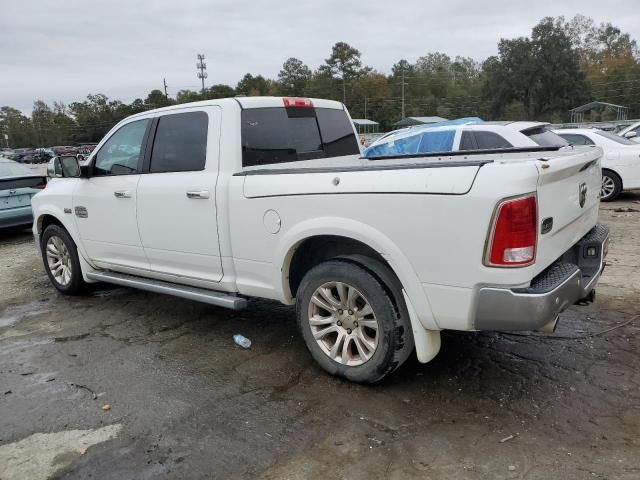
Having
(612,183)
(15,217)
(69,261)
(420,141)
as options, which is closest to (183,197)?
(69,261)

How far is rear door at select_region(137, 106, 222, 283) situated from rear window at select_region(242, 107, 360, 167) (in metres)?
0.27

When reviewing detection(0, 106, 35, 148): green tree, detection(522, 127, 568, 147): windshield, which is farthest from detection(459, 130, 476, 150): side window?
detection(0, 106, 35, 148): green tree

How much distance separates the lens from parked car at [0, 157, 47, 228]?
9.46m

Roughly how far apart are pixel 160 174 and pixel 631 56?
89.1m

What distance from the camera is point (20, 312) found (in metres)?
5.83

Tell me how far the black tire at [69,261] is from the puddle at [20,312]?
29 cm

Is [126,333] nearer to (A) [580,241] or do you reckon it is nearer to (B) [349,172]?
(B) [349,172]

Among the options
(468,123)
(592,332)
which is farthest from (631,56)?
(592,332)

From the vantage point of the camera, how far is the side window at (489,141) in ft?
27.3

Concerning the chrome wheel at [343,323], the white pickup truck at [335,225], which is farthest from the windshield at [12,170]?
the chrome wheel at [343,323]

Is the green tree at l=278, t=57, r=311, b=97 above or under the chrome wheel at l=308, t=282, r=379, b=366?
above

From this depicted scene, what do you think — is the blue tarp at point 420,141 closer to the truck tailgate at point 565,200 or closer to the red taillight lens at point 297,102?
the red taillight lens at point 297,102

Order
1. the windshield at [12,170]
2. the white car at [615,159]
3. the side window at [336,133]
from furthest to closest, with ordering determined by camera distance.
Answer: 1. the white car at [615,159]
2. the windshield at [12,170]
3. the side window at [336,133]

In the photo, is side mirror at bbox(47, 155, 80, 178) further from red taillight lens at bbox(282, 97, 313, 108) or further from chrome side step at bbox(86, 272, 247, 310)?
red taillight lens at bbox(282, 97, 313, 108)
